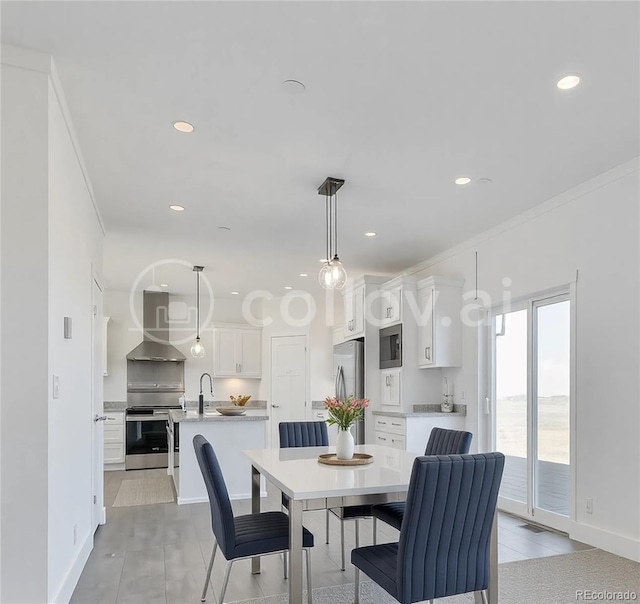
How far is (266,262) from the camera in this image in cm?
677

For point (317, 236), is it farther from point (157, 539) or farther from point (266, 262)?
point (157, 539)

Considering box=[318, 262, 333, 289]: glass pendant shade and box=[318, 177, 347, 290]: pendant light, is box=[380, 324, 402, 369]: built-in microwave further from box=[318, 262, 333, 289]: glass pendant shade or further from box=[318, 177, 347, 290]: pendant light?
box=[318, 262, 333, 289]: glass pendant shade

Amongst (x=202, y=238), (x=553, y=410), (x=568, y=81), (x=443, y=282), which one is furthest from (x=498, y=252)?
(x=202, y=238)

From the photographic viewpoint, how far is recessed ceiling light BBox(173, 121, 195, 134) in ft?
10.1

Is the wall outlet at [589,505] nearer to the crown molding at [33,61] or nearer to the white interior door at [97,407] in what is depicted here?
the white interior door at [97,407]

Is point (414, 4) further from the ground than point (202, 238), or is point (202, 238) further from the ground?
point (414, 4)

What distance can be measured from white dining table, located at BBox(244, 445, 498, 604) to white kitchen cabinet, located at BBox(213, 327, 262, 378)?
19.8 ft

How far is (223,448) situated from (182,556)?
1872 mm

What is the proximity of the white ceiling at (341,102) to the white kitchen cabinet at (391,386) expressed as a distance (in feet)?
6.44

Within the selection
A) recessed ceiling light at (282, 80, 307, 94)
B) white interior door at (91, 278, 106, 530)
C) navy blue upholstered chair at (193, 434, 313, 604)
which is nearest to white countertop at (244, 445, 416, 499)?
navy blue upholstered chair at (193, 434, 313, 604)

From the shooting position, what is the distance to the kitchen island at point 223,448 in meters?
5.42

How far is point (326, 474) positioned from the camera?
108 inches

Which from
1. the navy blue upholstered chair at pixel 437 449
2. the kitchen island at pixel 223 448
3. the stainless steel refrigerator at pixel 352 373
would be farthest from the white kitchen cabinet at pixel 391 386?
the navy blue upholstered chair at pixel 437 449

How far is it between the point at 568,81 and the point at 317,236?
3.20 m
